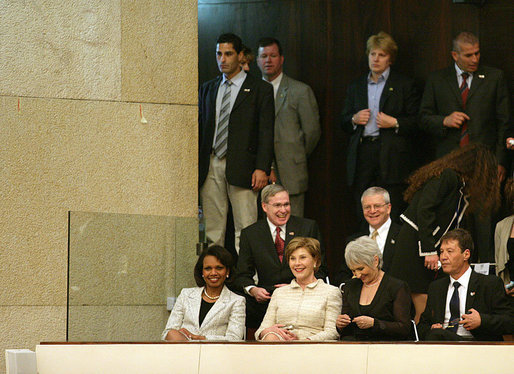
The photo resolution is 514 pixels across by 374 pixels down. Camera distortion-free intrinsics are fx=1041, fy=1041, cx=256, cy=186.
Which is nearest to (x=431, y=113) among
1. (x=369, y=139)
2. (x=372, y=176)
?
(x=369, y=139)

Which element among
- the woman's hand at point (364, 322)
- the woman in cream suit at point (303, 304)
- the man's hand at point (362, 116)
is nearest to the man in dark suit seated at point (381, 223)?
the woman in cream suit at point (303, 304)

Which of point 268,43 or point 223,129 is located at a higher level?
point 268,43

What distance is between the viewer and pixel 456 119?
24.9 ft

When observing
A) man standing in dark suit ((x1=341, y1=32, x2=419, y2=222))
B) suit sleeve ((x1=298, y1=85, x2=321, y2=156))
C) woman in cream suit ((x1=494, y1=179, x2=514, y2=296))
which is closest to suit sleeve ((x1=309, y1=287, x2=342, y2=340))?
woman in cream suit ((x1=494, y1=179, x2=514, y2=296))

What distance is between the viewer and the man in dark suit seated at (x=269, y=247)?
6402mm

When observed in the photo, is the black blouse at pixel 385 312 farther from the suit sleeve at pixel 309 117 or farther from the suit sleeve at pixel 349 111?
the suit sleeve at pixel 309 117

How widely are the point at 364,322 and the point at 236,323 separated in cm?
90

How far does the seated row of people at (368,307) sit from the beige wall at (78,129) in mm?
1034

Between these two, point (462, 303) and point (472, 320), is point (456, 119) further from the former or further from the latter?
point (472, 320)

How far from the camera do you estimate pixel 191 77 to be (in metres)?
6.92

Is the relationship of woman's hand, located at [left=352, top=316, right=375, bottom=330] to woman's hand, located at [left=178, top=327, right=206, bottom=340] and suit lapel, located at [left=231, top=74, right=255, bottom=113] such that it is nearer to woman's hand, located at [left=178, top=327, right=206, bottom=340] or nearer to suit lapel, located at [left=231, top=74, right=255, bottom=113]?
woman's hand, located at [left=178, top=327, right=206, bottom=340]

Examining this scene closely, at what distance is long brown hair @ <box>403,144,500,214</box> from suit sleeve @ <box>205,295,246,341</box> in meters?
1.44

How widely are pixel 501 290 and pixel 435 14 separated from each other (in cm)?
362

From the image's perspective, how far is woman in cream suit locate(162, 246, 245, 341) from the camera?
6.06 meters
